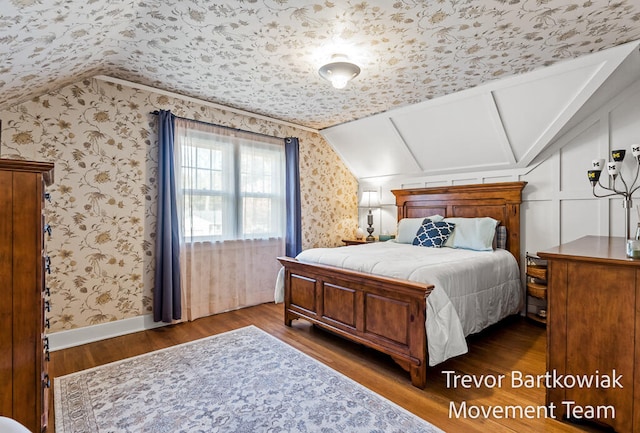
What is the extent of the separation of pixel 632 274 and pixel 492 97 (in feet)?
6.77

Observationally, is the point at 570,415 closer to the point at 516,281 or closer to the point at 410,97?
the point at 516,281

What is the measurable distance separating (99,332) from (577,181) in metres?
4.68

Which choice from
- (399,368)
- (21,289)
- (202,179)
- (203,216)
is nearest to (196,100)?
(202,179)

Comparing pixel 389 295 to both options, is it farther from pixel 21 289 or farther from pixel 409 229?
pixel 21 289

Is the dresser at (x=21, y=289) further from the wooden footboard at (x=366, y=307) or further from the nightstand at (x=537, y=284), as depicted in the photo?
the nightstand at (x=537, y=284)

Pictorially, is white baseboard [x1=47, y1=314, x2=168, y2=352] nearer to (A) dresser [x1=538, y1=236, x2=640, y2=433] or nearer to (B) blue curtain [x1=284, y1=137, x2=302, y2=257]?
(B) blue curtain [x1=284, y1=137, x2=302, y2=257]

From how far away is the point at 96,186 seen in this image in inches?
113

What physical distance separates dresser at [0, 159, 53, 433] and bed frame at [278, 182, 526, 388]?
6.21 ft

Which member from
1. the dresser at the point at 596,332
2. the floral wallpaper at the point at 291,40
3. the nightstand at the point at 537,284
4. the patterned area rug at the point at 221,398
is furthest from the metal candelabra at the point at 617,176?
the patterned area rug at the point at 221,398

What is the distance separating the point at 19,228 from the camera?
4.65 feet

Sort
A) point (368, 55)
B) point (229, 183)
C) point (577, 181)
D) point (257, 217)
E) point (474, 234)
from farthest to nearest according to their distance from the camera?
point (257, 217)
point (229, 183)
point (474, 234)
point (577, 181)
point (368, 55)

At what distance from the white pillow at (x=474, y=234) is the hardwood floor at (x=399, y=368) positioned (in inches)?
32.5

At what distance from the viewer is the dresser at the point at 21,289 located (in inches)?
54.4

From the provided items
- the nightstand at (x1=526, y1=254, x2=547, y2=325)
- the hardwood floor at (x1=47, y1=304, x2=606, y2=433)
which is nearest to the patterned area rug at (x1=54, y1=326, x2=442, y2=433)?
the hardwood floor at (x1=47, y1=304, x2=606, y2=433)
